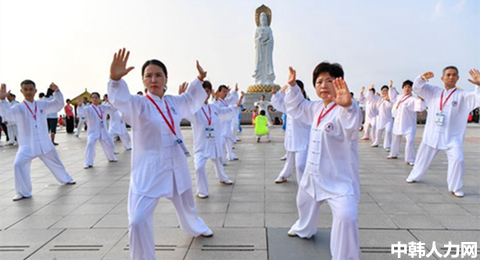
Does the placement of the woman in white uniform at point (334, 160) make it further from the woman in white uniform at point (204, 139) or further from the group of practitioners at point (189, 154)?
the woman in white uniform at point (204, 139)

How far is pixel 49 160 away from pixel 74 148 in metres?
6.27

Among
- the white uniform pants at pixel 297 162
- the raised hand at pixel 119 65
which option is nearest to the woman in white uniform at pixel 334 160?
the raised hand at pixel 119 65

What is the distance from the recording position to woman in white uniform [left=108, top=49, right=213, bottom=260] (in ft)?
8.40

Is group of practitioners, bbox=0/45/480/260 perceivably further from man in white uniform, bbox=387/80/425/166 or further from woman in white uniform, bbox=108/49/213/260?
man in white uniform, bbox=387/80/425/166

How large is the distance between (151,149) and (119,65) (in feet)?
2.54

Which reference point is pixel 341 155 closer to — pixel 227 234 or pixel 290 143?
pixel 227 234

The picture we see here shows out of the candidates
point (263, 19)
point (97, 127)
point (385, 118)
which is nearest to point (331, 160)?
point (97, 127)

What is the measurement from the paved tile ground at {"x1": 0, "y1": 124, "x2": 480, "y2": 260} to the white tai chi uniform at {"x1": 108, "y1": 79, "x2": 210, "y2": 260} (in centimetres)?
58

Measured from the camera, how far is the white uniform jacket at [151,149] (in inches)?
106

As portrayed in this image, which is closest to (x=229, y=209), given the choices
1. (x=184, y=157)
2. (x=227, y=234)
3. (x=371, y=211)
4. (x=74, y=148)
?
(x=227, y=234)

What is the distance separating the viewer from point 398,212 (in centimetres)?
409

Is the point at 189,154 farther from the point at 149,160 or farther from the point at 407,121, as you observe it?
the point at 407,121

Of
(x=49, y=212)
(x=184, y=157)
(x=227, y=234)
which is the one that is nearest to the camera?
(x=184, y=157)

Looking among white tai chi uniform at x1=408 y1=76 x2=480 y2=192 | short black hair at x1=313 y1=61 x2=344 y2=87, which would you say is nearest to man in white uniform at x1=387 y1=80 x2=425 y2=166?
white tai chi uniform at x1=408 y1=76 x2=480 y2=192
